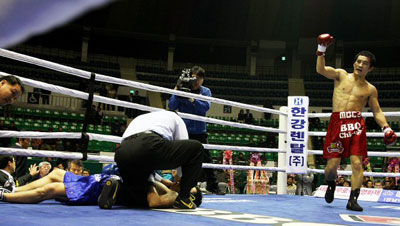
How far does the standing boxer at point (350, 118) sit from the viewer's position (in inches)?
115

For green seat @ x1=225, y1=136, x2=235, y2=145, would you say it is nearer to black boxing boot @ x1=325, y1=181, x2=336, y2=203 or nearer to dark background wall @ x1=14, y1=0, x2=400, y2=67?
dark background wall @ x1=14, y1=0, x2=400, y2=67

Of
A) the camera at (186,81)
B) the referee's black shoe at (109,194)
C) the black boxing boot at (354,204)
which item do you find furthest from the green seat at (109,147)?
the referee's black shoe at (109,194)

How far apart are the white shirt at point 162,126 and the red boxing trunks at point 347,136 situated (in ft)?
4.44

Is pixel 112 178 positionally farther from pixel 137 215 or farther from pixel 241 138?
pixel 241 138

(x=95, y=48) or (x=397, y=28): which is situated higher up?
(x=397, y=28)

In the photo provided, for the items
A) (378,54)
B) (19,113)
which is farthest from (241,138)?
(378,54)

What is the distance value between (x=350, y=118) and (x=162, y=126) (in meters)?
1.54

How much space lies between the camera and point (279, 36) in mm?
17312

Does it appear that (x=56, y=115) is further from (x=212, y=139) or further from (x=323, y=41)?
(x=323, y=41)

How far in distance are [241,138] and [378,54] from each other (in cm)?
804

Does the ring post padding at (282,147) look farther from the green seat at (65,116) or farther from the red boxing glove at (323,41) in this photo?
the green seat at (65,116)

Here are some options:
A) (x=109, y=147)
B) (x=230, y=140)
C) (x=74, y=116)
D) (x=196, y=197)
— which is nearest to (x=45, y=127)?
(x=74, y=116)

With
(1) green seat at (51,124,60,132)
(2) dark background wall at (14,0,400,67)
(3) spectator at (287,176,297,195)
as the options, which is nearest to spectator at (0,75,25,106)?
(3) spectator at (287,176,297,195)

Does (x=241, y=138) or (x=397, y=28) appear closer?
(x=241, y=138)
